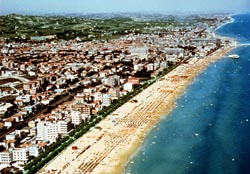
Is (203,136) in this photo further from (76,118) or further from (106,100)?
(106,100)

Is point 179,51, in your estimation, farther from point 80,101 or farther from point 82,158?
point 82,158

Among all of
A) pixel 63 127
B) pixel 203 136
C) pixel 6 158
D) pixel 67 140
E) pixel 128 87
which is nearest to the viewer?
pixel 6 158

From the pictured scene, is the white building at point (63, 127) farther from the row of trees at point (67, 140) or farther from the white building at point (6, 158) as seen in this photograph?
the white building at point (6, 158)

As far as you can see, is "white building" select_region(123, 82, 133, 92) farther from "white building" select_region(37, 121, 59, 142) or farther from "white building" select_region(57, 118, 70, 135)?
"white building" select_region(37, 121, 59, 142)

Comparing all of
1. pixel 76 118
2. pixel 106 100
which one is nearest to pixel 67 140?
pixel 76 118

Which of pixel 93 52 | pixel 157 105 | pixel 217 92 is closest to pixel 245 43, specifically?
pixel 93 52
